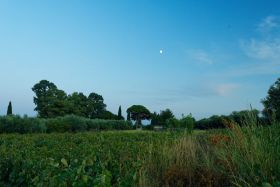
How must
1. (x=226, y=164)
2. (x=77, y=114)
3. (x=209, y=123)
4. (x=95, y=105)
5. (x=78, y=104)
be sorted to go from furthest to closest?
(x=95, y=105) → (x=78, y=104) → (x=77, y=114) → (x=209, y=123) → (x=226, y=164)

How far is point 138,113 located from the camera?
8894cm

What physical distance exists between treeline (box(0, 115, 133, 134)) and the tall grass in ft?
76.8

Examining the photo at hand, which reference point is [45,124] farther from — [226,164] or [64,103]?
[64,103]

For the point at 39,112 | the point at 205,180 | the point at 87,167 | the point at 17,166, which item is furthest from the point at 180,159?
the point at 39,112

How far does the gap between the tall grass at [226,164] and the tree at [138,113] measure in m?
80.6

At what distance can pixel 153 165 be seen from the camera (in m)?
7.04

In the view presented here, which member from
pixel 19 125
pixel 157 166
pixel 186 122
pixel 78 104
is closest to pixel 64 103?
pixel 78 104

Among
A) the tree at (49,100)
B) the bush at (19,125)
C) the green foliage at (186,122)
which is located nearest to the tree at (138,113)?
the tree at (49,100)

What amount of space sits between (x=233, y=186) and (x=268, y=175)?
0.68m

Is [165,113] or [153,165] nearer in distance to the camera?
[153,165]

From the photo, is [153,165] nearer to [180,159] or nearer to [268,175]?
[180,159]

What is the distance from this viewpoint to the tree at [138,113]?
291ft

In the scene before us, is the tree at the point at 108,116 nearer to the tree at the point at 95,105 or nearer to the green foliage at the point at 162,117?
the tree at the point at 95,105

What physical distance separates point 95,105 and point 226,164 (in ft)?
250
